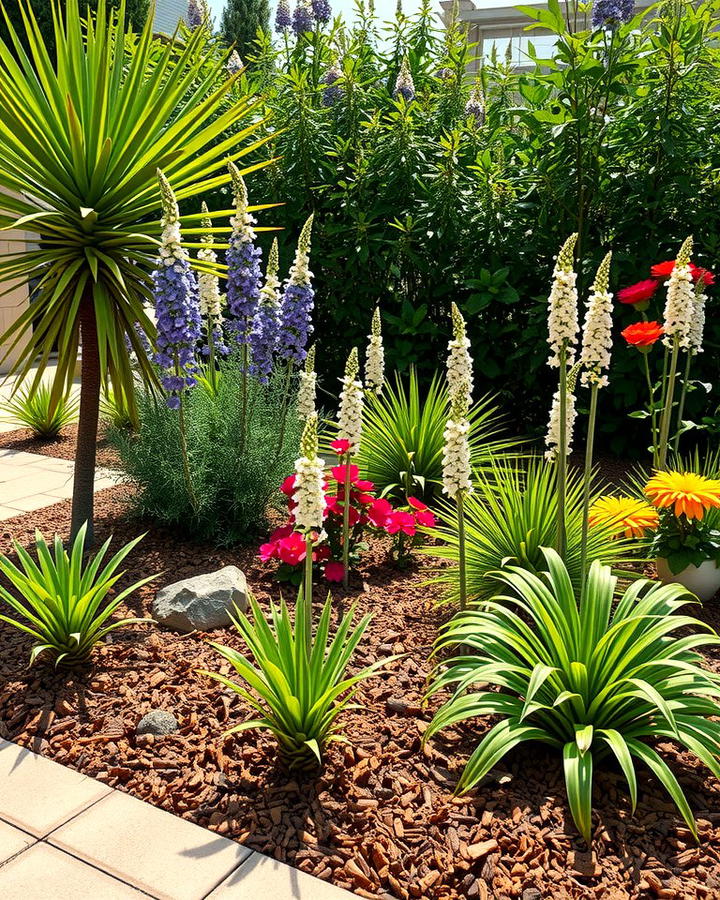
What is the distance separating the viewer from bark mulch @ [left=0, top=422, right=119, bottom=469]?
5.89m

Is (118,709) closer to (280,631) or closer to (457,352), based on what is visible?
(280,631)

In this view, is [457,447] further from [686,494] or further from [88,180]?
[88,180]

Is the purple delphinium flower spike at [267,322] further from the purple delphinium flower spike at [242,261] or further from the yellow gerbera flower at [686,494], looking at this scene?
the yellow gerbera flower at [686,494]

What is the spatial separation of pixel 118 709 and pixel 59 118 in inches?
101

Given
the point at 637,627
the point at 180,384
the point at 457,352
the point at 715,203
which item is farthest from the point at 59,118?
the point at 715,203

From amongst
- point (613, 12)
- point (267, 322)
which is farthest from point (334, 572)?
point (613, 12)

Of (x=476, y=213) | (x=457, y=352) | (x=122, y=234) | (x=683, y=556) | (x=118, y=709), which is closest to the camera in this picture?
(x=118, y=709)

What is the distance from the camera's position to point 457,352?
2.78m

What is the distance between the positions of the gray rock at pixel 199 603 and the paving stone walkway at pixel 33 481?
1.47 meters

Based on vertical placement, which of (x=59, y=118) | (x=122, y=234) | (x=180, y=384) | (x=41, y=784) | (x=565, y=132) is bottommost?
(x=41, y=784)

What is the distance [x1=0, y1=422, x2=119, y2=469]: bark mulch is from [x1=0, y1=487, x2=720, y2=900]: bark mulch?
3054 millimetres

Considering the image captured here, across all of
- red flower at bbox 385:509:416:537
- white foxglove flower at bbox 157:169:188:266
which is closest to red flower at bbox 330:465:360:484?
red flower at bbox 385:509:416:537

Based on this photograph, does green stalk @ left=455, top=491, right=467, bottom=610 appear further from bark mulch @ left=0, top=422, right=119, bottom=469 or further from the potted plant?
bark mulch @ left=0, top=422, right=119, bottom=469

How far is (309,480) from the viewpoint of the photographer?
208cm
